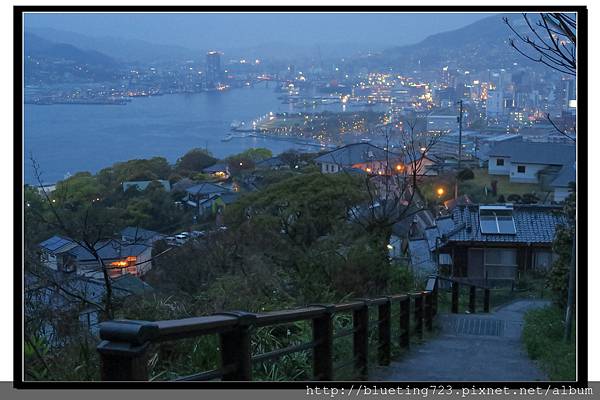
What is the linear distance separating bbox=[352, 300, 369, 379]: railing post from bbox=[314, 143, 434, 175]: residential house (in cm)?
710

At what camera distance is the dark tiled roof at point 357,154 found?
1170cm

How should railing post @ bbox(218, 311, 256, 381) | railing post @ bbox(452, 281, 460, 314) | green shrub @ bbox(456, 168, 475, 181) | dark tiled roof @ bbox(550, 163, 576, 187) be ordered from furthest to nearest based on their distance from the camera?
green shrub @ bbox(456, 168, 475, 181) → railing post @ bbox(452, 281, 460, 314) → dark tiled roof @ bbox(550, 163, 576, 187) → railing post @ bbox(218, 311, 256, 381)

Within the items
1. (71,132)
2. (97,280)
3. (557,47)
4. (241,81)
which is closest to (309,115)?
(241,81)

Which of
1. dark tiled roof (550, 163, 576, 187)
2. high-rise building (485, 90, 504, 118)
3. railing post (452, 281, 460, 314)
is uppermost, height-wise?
high-rise building (485, 90, 504, 118)

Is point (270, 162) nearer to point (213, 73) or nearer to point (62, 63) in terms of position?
point (213, 73)

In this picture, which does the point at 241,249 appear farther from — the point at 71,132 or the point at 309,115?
the point at 71,132

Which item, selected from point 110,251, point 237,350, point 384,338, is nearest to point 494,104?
point 110,251

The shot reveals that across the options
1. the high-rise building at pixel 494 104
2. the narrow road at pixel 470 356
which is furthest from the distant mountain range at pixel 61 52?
the high-rise building at pixel 494 104

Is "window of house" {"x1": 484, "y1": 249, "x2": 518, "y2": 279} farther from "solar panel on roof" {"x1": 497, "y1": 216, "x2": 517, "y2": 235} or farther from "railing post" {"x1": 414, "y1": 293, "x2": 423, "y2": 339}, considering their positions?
"railing post" {"x1": 414, "y1": 293, "x2": 423, "y2": 339}

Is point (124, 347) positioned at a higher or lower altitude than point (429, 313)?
higher

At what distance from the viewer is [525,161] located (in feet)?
37.2

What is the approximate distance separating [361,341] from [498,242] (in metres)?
8.23

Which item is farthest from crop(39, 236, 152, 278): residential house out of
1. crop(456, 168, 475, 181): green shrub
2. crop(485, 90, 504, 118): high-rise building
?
crop(456, 168, 475, 181): green shrub

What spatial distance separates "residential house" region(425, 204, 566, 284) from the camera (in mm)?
11461
